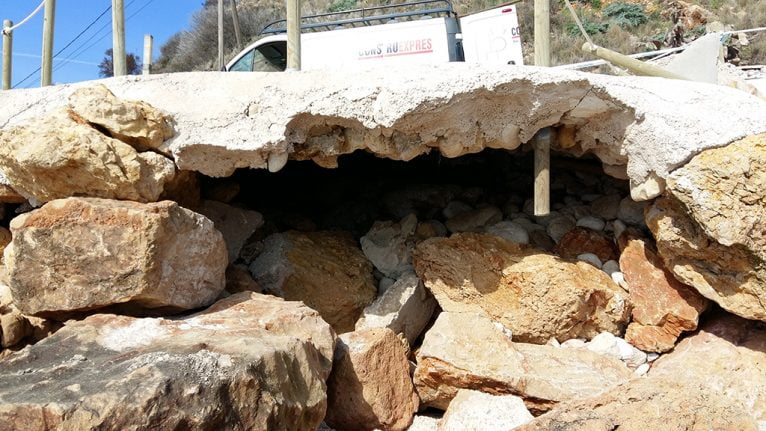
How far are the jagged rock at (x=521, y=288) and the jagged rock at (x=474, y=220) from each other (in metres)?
0.44

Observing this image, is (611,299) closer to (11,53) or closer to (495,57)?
(495,57)

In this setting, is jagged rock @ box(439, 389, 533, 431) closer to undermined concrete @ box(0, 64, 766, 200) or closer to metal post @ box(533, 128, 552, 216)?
metal post @ box(533, 128, 552, 216)

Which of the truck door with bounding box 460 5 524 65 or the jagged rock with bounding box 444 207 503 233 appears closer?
the jagged rock with bounding box 444 207 503 233

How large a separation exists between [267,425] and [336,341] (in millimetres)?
944

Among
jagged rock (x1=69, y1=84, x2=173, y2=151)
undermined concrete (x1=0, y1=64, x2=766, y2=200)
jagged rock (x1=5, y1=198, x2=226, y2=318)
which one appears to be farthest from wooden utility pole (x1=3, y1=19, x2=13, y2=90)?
jagged rock (x1=5, y1=198, x2=226, y2=318)

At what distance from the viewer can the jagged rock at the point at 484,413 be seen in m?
2.47

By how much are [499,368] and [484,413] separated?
309 mm

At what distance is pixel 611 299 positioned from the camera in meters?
3.27

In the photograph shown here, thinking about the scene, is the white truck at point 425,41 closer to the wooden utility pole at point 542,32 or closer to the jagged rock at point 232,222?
the wooden utility pole at point 542,32

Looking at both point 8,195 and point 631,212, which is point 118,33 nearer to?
point 8,195

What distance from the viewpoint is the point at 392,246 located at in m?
3.91

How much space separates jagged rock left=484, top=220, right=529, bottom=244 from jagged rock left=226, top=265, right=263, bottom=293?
1677 millimetres

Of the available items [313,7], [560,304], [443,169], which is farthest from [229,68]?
[313,7]

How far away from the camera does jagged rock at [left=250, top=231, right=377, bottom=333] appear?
3502 mm
